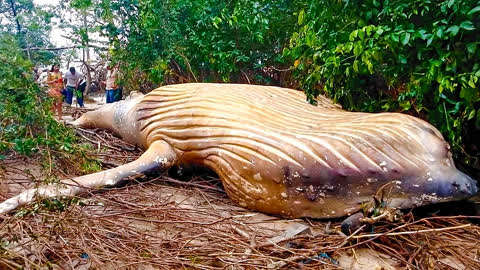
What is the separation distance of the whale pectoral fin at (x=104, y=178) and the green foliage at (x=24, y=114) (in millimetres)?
437

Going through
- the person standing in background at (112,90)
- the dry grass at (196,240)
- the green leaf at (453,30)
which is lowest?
the person standing in background at (112,90)

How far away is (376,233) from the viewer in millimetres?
2596

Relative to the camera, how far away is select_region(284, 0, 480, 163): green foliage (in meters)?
2.88

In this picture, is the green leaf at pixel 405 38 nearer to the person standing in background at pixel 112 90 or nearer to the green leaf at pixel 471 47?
the green leaf at pixel 471 47

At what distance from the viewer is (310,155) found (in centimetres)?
292

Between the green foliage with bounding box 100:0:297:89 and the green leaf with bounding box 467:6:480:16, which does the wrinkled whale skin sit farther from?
the green foliage with bounding box 100:0:297:89

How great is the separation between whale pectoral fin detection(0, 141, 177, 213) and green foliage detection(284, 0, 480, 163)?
152cm

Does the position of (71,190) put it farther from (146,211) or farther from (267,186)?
(267,186)

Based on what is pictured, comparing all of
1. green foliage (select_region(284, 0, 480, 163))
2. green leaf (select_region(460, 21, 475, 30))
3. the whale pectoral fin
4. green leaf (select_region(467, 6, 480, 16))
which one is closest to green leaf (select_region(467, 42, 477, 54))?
green foliage (select_region(284, 0, 480, 163))

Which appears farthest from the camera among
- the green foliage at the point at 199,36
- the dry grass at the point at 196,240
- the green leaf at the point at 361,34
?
the green foliage at the point at 199,36

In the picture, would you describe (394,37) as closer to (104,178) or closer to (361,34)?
(361,34)

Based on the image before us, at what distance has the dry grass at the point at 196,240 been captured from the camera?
223 cm

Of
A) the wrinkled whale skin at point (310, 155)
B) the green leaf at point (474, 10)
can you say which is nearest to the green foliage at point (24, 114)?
the wrinkled whale skin at point (310, 155)

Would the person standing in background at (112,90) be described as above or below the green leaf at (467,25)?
below
